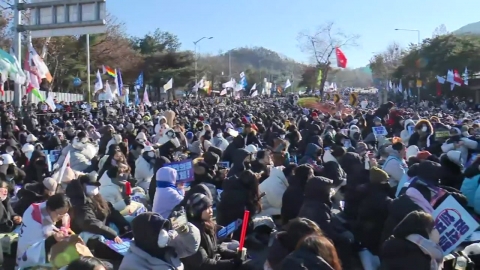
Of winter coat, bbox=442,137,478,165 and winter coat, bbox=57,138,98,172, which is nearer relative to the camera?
winter coat, bbox=442,137,478,165

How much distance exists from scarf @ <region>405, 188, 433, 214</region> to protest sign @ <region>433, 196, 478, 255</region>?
0.78 ft

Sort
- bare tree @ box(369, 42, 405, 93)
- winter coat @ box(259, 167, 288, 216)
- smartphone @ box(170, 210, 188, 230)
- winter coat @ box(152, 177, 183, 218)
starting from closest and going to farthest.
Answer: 1. smartphone @ box(170, 210, 188, 230)
2. winter coat @ box(152, 177, 183, 218)
3. winter coat @ box(259, 167, 288, 216)
4. bare tree @ box(369, 42, 405, 93)

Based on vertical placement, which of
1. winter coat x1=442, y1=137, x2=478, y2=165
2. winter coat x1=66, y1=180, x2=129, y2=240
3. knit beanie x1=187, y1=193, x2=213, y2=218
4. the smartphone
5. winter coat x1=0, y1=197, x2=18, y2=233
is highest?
winter coat x1=442, y1=137, x2=478, y2=165

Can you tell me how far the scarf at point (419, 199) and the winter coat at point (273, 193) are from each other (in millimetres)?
2394

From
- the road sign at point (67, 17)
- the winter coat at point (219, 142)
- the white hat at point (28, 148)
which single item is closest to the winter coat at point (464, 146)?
the winter coat at point (219, 142)

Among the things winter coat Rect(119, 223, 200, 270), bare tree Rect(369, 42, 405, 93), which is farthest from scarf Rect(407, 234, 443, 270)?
bare tree Rect(369, 42, 405, 93)

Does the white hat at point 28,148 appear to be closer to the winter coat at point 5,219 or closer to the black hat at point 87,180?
the winter coat at point 5,219

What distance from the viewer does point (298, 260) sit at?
4168mm

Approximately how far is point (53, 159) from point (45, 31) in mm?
10478

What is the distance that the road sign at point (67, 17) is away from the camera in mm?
20734

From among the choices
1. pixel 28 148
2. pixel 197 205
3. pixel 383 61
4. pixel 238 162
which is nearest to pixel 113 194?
pixel 238 162

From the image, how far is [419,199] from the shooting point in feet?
22.3

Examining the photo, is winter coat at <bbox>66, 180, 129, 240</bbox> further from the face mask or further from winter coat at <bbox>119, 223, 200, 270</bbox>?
winter coat at <bbox>119, 223, 200, 270</bbox>

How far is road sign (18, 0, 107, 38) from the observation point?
68.0 ft
